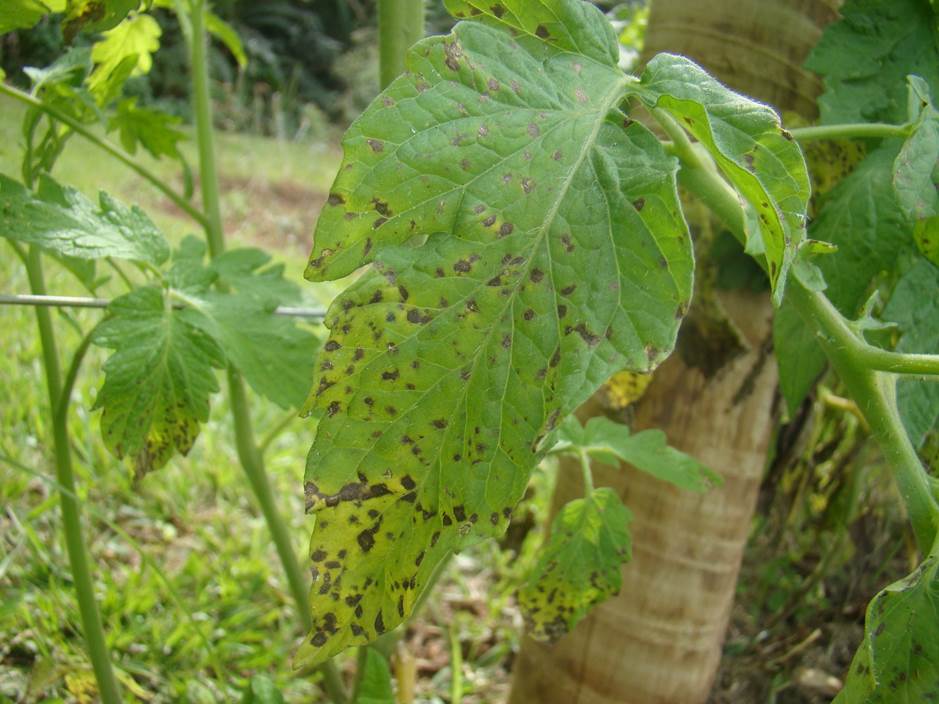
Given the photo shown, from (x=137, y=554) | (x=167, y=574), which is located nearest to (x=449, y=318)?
(x=167, y=574)

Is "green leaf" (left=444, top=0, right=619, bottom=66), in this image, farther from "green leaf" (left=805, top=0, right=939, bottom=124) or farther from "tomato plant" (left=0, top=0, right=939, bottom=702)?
"green leaf" (left=805, top=0, right=939, bottom=124)

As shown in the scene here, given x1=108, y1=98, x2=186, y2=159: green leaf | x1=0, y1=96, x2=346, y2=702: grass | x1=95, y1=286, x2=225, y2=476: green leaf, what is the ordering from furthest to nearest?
x1=0, y1=96, x2=346, y2=702: grass → x1=108, y1=98, x2=186, y2=159: green leaf → x1=95, y1=286, x2=225, y2=476: green leaf

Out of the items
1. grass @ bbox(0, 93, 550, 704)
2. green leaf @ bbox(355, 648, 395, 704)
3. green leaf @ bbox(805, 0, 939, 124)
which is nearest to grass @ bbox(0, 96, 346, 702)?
grass @ bbox(0, 93, 550, 704)

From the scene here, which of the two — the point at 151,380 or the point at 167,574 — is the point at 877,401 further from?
the point at 167,574

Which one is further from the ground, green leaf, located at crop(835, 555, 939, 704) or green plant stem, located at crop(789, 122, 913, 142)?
green plant stem, located at crop(789, 122, 913, 142)

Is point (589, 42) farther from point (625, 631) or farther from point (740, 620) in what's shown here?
point (740, 620)

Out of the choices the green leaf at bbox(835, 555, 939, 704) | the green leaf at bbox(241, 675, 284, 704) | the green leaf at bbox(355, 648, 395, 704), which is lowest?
the green leaf at bbox(241, 675, 284, 704)
